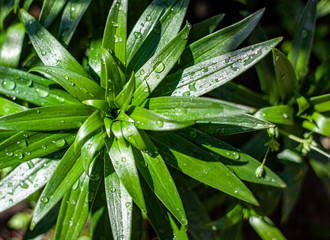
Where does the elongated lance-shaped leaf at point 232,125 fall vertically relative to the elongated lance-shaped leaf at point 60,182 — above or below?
below

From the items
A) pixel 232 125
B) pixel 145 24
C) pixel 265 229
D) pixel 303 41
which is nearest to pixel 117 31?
pixel 145 24

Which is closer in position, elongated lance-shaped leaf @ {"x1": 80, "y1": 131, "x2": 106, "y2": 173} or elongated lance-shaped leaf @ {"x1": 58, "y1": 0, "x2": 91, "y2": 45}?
elongated lance-shaped leaf @ {"x1": 80, "y1": 131, "x2": 106, "y2": 173}

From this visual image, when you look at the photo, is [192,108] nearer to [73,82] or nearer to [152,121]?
[152,121]

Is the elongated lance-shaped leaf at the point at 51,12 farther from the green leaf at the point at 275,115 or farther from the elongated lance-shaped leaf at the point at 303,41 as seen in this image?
the elongated lance-shaped leaf at the point at 303,41

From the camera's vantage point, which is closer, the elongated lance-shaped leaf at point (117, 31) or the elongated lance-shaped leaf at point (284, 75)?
the elongated lance-shaped leaf at point (117, 31)

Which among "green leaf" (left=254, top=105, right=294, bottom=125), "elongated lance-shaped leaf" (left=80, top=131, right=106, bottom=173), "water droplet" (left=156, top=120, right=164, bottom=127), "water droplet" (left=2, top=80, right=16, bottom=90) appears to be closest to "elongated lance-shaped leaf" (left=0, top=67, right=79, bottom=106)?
"water droplet" (left=2, top=80, right=16, bottom=90)

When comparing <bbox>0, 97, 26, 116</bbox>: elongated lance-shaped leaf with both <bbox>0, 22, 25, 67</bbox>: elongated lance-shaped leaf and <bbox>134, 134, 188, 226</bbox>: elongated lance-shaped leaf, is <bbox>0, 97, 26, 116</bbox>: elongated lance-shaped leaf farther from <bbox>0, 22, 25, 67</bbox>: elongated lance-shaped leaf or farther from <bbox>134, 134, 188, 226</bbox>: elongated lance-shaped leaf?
<bbox>134, 134, 188, 226</bbox>: elongated lance-shaped leaf

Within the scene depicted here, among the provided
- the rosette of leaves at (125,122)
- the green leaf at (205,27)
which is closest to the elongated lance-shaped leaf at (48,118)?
the rosette of leaves at (125,122)
